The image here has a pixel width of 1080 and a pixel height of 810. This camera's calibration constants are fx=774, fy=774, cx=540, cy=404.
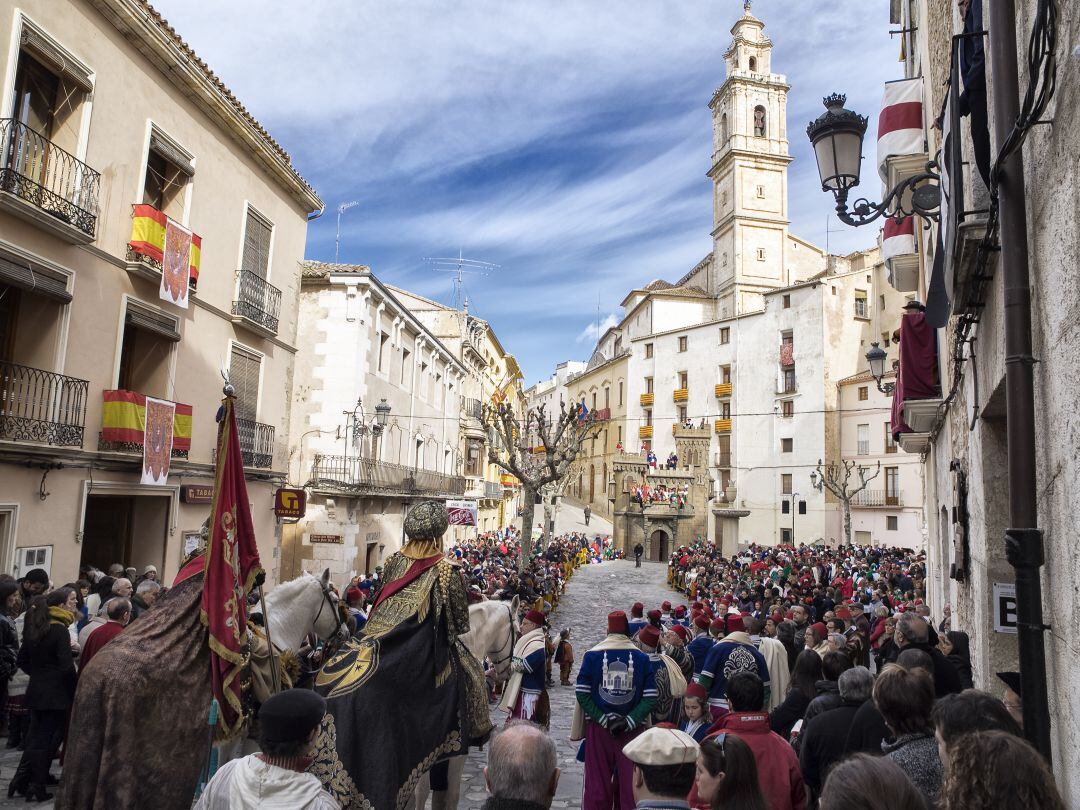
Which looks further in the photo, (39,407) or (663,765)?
(39,407)

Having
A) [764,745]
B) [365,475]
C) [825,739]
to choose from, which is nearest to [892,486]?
[365,475]

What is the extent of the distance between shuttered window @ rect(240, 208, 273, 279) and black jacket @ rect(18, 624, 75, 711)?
415 inches

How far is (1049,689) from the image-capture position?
11.6 ft

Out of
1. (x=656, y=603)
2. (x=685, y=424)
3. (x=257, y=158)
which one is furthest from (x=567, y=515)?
(x=257, y=158)

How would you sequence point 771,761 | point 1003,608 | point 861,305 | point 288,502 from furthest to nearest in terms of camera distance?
point 861,305 < point 288,502 < point 1003,608 < point 771,761

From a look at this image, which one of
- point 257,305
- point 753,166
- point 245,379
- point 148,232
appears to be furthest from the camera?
point 753,166

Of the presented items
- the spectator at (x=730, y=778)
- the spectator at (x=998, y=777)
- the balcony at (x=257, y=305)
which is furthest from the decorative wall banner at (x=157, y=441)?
the spectator at (x=998, y=777)

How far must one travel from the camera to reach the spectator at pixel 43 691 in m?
6.16

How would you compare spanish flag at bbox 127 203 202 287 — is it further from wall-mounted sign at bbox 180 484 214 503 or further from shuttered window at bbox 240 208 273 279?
wall-mounted sign at bbox 180 484 214 503

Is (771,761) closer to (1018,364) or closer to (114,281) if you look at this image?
(1018,364)

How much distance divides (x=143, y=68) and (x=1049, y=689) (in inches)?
570

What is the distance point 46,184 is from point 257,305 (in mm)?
5648

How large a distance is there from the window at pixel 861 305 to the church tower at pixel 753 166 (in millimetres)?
Answer: 9203

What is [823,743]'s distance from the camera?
417cm
